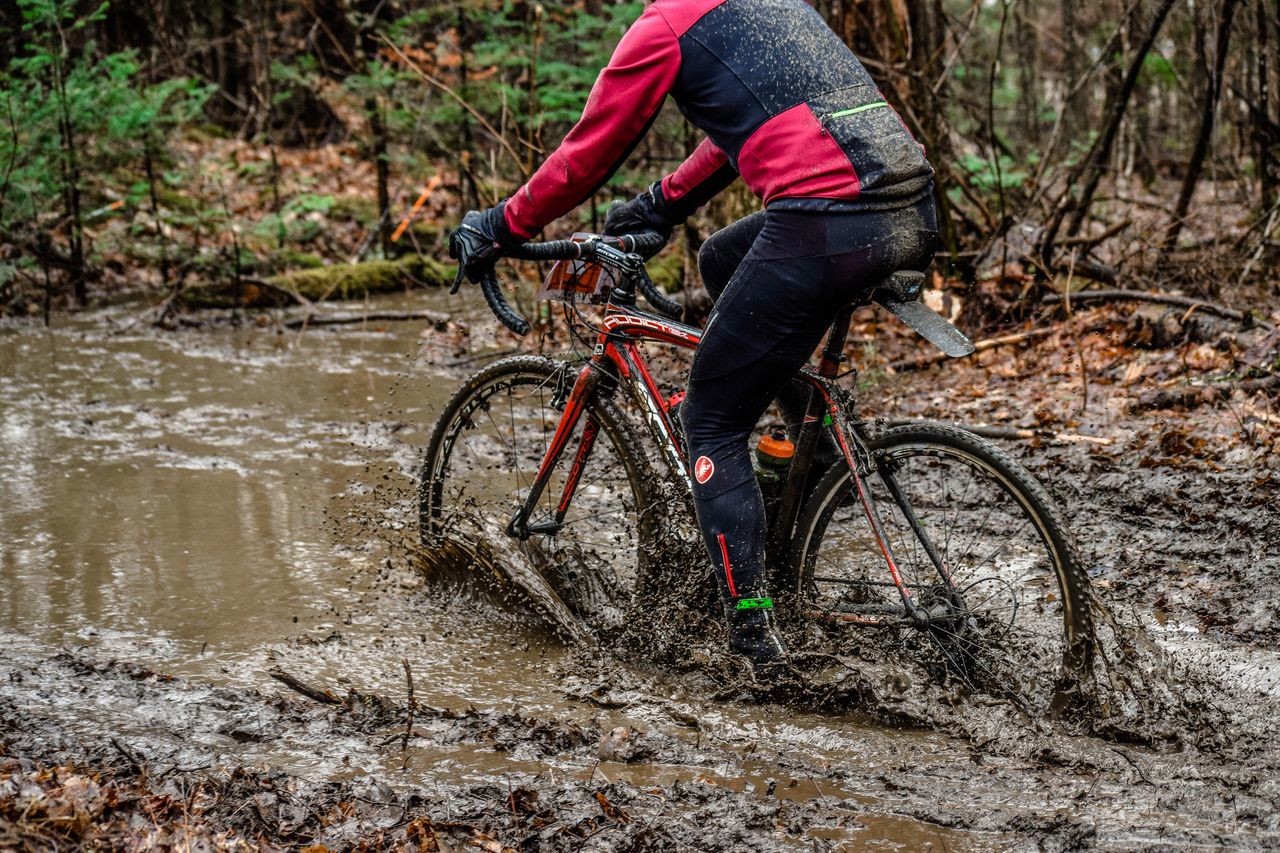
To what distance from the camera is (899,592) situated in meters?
3.37

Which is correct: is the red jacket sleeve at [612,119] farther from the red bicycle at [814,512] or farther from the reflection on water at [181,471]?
the reflection on water at [181,471]

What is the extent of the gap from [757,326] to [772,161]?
475mm

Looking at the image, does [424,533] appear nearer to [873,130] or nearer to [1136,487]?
[873,130]

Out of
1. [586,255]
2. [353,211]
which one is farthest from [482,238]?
[353,211]

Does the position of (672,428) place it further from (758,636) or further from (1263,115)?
(1263,115)

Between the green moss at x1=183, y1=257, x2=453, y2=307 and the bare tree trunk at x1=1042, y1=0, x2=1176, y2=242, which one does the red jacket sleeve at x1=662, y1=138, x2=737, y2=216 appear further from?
the green moss at x1=183, y1=257, x2=453, y2=307

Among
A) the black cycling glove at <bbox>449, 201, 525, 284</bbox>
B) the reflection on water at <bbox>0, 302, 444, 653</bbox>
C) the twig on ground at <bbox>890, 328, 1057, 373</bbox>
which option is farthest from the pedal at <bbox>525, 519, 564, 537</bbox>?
the twig on ground at <bbox>890, 328, 1057, 373</bbox>

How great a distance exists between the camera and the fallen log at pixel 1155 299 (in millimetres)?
7078

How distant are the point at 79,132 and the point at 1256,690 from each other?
9.90 metres

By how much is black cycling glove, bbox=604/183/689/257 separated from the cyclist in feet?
1.86

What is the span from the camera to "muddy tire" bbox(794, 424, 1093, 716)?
3.09m

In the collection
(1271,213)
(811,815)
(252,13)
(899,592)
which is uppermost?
(252,13)

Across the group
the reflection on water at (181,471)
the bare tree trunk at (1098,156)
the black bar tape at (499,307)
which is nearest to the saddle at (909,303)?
the black bar tape at (499,307)

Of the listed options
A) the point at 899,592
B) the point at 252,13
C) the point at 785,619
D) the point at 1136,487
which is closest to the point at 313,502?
the point at 785,619
